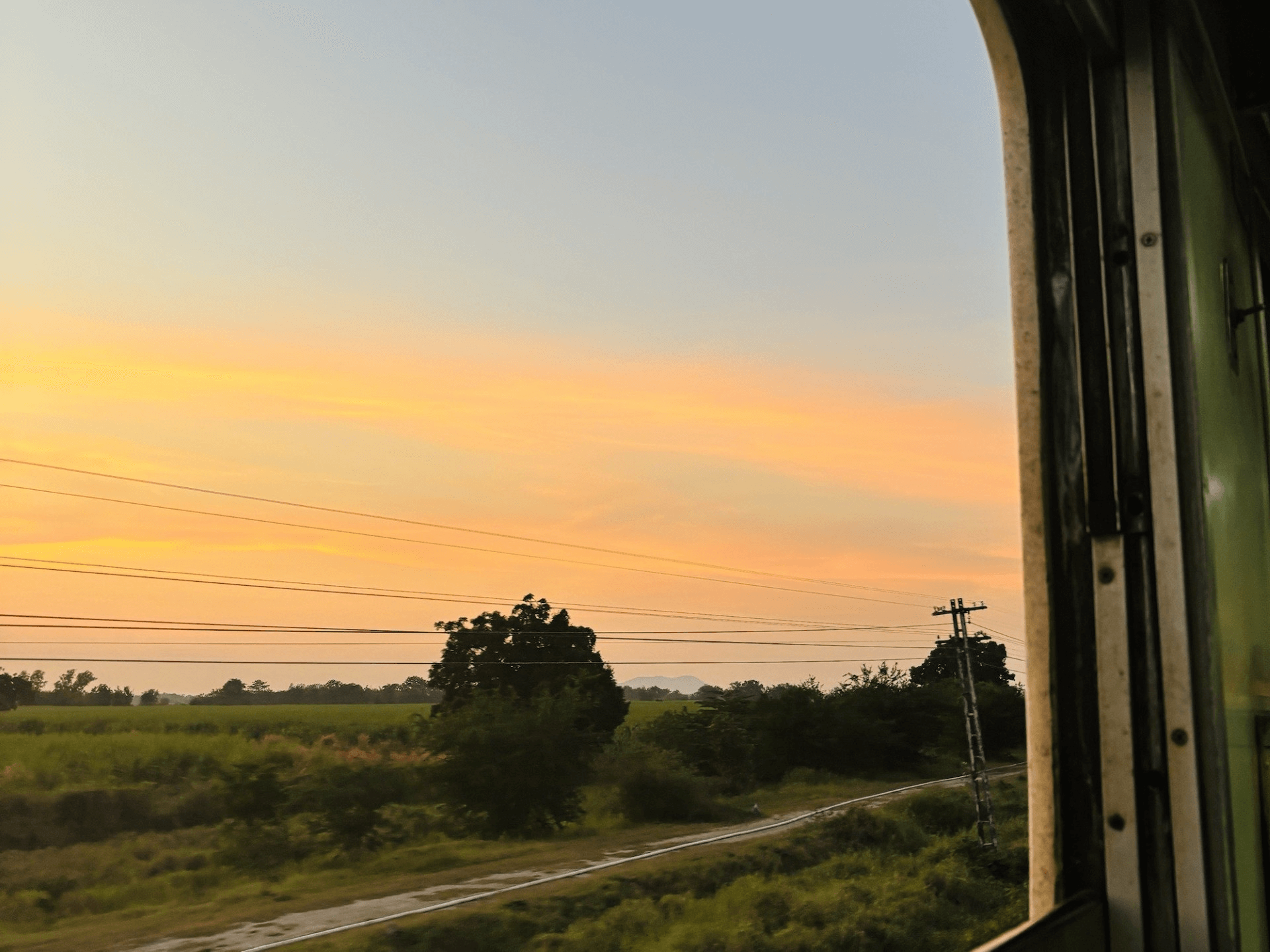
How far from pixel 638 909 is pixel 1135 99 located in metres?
25.0

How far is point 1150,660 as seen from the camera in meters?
0.69

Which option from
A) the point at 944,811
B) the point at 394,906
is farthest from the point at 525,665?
the point at 944,811

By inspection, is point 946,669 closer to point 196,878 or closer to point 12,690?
point 196,878

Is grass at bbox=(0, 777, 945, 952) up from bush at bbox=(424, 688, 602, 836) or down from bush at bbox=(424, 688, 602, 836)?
down

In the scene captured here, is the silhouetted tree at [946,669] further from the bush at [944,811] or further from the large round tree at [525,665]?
the large round tree at [525,665]

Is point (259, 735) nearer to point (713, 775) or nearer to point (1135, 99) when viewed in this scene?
point (713, 775)

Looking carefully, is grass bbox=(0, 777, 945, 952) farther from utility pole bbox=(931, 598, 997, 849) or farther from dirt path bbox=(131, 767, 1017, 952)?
utility pole bbox=(931, 598, 997, 849)

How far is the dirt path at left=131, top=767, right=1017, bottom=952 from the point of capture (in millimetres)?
20562

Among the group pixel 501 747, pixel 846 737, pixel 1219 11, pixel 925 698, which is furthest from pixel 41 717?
pixel 1219 11

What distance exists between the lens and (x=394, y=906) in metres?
22.8

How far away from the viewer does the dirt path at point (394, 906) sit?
20.6m

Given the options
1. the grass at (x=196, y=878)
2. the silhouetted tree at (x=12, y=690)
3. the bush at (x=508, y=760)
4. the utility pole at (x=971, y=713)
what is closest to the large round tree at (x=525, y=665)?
the bush at (x=508, y=760)

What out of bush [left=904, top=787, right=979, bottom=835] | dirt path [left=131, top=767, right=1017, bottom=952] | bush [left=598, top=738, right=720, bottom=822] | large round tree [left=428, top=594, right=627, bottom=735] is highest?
large round tree [left=428, top=594, right=627, bottom=735]

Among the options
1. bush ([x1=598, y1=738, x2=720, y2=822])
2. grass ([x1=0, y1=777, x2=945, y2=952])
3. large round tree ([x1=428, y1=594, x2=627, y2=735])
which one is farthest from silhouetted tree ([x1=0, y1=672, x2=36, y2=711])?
bush ([x1=598, y1=738, x2=720, y2=822])
